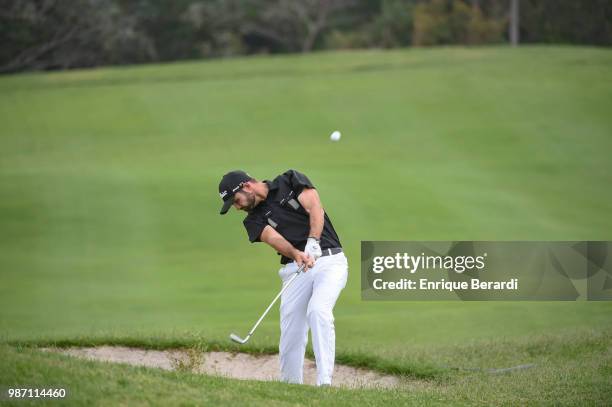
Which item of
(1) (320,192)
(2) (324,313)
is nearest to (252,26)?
(1) (320,192)

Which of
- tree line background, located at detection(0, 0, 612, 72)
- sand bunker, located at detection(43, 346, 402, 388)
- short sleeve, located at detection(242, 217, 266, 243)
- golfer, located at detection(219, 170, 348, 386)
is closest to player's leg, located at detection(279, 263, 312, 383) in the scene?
golfer, located at detection(219, 170, 348, 386)

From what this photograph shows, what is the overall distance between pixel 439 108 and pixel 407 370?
2406cm

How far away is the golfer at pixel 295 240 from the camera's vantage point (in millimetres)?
9445

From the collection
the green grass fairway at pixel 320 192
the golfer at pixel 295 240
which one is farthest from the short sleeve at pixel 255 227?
the green grass fairway at pixel 320 192

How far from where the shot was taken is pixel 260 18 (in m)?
64.2

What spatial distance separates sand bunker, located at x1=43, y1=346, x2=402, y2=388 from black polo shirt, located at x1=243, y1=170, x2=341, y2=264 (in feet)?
6.72

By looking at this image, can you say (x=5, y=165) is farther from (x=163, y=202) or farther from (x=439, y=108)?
(x=439, y=108)

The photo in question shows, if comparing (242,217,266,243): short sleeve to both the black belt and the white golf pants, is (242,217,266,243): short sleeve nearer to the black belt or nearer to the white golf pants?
the white golf pants

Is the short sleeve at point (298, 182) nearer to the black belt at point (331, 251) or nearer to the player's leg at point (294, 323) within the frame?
the black belt at point (331, 251)

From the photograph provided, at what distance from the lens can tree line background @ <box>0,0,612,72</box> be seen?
5666 centimetres

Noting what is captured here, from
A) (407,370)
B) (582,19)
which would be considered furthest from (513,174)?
(582,19)

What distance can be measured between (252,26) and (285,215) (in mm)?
55885

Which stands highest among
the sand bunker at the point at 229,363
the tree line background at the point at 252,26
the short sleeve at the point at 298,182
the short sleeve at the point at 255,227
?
the tree line background at the point at 252,26

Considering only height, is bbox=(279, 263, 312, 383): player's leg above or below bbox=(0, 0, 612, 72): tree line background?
below
